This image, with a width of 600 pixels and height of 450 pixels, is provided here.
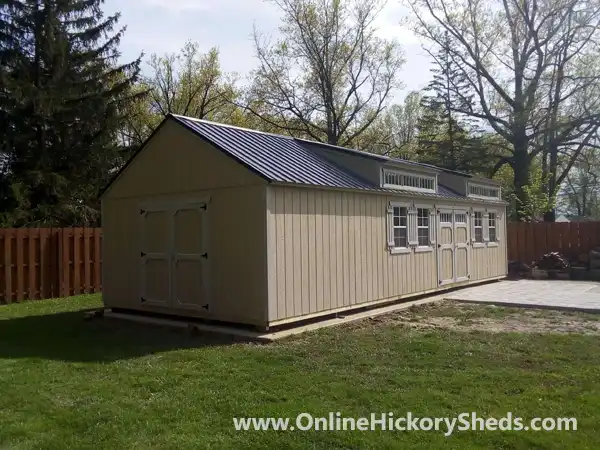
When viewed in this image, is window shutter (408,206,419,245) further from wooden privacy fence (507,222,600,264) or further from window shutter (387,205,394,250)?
wooden privacy fence (507,222,600,264)

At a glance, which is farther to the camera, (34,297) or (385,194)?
(34,297)

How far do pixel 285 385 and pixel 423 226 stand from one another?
7321 millimetres

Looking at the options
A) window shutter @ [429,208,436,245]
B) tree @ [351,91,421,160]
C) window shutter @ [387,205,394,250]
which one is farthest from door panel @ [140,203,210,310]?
tree @ [351,91,421,160]

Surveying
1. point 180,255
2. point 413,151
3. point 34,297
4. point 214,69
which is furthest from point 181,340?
point 413,151

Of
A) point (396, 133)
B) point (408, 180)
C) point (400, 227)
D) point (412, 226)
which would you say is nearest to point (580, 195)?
point (396, 133)

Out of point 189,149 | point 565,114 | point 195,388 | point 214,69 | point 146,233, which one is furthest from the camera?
point 214,69

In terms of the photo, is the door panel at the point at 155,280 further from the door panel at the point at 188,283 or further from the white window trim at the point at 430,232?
the white window trim at the point at 430,232

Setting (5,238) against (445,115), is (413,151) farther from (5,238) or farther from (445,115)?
(5,238)

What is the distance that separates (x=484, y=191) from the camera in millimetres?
15758

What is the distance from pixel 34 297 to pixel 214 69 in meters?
19.0

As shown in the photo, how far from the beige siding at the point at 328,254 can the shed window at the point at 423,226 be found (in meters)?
0.82

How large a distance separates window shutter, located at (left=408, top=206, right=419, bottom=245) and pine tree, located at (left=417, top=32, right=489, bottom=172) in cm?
1810

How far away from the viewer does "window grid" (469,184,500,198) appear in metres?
14.9

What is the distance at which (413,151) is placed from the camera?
3284 centimetres
